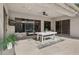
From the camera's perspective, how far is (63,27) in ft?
11.1

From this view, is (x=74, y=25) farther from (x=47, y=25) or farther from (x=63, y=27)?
(x=47, y=25)

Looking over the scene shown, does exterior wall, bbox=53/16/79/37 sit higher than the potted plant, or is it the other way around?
exterior wall, bbox=53/16/79/37

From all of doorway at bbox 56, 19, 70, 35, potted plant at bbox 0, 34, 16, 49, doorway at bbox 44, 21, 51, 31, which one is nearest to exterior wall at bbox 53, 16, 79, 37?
doorway at bbox 56, 19, 70, 35

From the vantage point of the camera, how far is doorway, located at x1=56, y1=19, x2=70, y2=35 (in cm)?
336

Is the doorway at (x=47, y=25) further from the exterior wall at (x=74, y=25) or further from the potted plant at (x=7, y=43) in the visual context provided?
the potted plant at (x=7, y=43)

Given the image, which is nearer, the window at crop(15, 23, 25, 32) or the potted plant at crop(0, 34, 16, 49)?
the potted plant at crop(0, 34, 16, 49)

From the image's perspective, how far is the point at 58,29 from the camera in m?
3.39

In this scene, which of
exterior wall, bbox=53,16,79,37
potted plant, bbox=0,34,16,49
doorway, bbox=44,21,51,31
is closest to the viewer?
potted plant, bbox=0,34,16,49

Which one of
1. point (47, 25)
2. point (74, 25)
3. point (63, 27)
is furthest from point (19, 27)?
point (74, 25)

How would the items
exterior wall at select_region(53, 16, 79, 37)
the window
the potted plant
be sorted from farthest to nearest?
exterior wall at select_region(53, 16, 79, 37)
the window
the potted plant

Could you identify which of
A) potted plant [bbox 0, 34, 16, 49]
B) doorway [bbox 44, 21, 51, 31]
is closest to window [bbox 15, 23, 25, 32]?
potted plant [bbox 0, 34, 16, 49]

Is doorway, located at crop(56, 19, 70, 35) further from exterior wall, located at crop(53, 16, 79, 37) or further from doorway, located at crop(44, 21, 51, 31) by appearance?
doorway, located at crop(44, 21, 51, 31)

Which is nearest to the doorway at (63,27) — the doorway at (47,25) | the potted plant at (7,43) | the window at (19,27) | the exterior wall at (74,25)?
the exterior wall at (74,25)

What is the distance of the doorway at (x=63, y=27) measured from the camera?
3.36 meters
